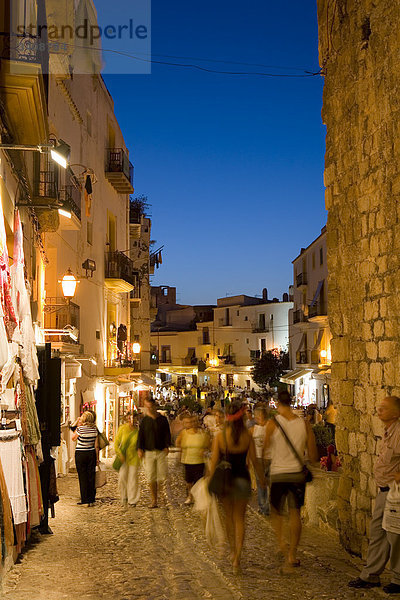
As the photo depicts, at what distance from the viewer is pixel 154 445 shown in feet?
38.3

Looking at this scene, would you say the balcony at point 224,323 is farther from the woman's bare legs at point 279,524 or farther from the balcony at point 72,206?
the woman's bare legs at point 279,524

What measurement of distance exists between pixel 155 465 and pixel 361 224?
5595 mm

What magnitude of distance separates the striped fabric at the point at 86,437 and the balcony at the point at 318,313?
24.1 m

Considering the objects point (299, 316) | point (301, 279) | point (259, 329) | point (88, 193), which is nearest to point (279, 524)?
point (88, 193)

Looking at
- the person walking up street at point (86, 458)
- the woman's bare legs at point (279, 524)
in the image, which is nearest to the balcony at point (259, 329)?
the person walking up street at point (86, 458)

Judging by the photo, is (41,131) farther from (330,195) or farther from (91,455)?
(91,455)

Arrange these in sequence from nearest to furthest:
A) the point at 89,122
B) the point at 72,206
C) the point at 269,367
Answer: the point at 72,206 < the point at 89,122 < the point at 269,367

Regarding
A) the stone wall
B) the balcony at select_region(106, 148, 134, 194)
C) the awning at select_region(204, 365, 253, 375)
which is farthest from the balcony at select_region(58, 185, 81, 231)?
the awning at select_region(204, 365, 253, 375)

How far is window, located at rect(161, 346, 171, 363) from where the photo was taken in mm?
78750

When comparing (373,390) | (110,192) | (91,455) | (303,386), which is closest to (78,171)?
(110,192)

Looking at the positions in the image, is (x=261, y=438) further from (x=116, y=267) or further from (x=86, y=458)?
(x=116, y=267)

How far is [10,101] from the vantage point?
8609mm

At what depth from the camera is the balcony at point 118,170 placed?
25.3 metres

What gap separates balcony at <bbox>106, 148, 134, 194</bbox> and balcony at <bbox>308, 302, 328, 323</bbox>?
12494 mm
